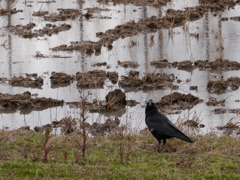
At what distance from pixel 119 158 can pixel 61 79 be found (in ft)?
23.1

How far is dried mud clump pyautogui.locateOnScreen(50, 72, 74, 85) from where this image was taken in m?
14.6

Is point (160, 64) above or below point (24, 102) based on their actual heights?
above

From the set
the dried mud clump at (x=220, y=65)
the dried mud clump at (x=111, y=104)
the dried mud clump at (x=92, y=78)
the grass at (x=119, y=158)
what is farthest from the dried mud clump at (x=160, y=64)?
the grass at (x=119, y=158)

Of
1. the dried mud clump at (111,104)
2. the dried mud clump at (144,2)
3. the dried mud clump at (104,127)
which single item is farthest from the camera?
the dried mud clump at (144,2)

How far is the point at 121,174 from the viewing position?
6812mm

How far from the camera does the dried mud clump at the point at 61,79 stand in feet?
47.9

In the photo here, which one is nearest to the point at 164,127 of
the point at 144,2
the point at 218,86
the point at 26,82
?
the point at 218,86

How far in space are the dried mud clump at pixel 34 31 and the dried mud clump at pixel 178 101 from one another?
29.1ft

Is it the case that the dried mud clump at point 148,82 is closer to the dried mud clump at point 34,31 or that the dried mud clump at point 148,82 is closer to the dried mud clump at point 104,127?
the dried mud clump at point 104,127

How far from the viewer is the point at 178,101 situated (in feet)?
41.6

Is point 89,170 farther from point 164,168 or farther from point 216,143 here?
point 216,143

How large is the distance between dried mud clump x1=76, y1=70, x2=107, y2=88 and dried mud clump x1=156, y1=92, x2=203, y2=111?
212 centimetres

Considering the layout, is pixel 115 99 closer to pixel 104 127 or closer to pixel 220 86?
pixel 104 127

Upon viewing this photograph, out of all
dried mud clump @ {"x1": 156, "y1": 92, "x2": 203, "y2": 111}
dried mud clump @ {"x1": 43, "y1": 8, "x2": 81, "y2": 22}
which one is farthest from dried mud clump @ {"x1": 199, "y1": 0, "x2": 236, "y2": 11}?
dried mud clump @ {"x1": 156, "y1": 92, "x2": 203, "y2": 111}
